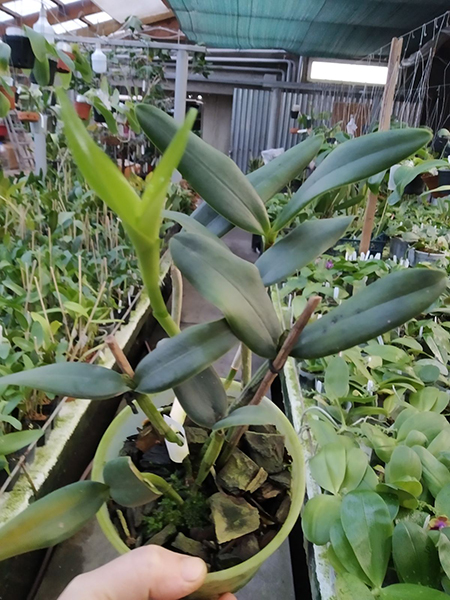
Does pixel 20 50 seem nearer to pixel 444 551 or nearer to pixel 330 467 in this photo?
pixel 330 467

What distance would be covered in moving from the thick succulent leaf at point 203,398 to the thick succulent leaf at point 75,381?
0.07 metres

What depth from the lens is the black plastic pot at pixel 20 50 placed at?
1.22m

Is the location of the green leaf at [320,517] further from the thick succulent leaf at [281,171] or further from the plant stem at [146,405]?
the thick succulent leaf at [281,171]

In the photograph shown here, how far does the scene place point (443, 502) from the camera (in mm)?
545

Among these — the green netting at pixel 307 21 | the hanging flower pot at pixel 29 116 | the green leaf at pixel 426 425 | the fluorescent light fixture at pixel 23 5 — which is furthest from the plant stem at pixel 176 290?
the fluorescent light fixture at pixel 23 5

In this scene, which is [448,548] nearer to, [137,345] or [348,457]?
[348,457]

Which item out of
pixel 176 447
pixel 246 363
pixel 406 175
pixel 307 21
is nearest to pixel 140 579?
pixel 176 447

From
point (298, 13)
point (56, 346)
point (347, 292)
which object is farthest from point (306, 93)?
point (56, 346)

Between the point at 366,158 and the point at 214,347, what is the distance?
220mm

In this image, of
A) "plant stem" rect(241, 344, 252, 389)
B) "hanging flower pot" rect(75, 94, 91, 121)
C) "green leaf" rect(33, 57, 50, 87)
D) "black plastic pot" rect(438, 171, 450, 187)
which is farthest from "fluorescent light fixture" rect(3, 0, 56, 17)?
"plant stem" rect(241, 344, 252, 389)

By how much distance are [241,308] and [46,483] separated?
618 millimetres

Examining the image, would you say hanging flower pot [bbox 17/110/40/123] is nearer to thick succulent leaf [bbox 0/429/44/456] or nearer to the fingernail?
thick succulent leaf [bbox 0/429/44/456]

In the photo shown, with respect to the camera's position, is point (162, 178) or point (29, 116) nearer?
point (162, 178)

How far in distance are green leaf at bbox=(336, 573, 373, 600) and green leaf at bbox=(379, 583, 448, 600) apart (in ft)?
0.06
